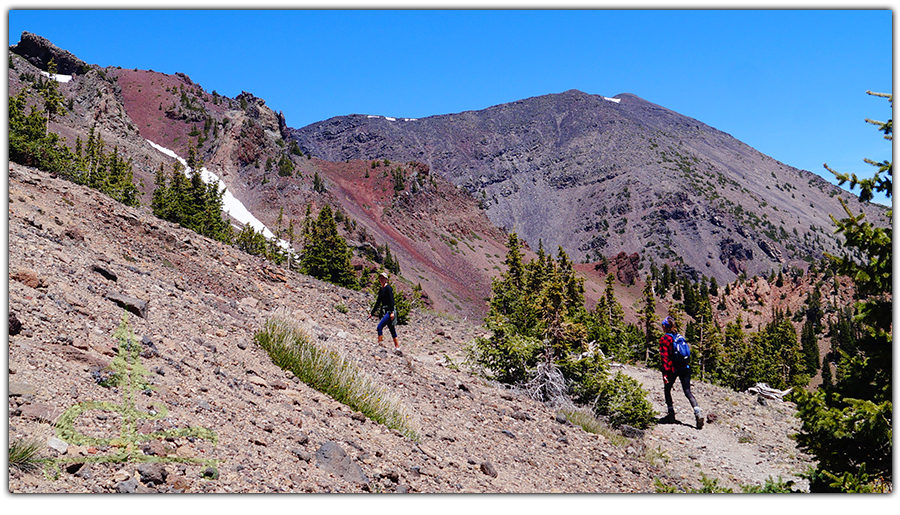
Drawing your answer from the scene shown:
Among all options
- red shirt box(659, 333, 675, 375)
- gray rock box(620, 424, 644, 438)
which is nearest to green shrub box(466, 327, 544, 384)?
gray rock box(620, 424, 644, 438)

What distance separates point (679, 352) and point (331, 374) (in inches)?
227

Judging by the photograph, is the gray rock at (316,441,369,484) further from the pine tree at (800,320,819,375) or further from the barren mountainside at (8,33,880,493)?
the pine tree at (800,320,819,375)

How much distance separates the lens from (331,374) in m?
7.59

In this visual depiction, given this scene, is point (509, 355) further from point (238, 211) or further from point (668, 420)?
point (238, 211)

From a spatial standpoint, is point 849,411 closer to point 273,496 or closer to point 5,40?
point 273,496

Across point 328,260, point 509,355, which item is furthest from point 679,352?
point 328,260

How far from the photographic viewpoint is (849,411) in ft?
16.7

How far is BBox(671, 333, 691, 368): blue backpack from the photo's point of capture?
9.76m

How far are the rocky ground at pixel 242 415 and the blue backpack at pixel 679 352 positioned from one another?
137 cm

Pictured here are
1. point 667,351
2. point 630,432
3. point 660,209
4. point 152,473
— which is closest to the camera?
point 152,473

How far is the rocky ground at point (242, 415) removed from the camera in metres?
4.36

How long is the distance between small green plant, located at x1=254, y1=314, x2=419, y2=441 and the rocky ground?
0.62 ft

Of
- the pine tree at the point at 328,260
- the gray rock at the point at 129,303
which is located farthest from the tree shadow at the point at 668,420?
the pine tree at the point at 328,260

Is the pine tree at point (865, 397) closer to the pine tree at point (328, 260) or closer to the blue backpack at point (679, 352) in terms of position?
the blue backpack at point (679, 352)
